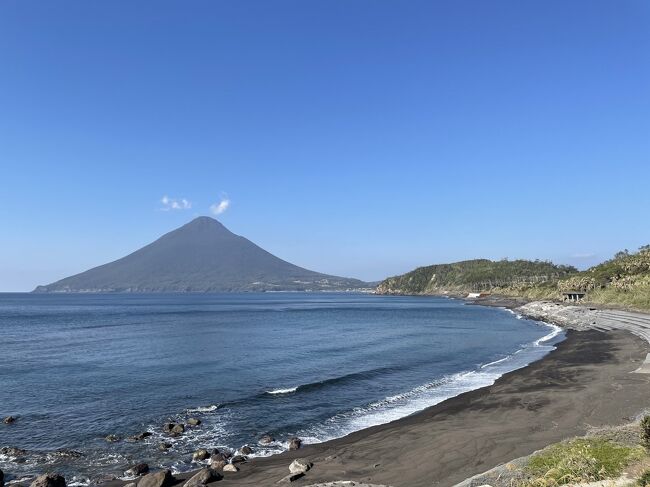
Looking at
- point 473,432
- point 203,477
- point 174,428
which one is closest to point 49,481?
point 203,477

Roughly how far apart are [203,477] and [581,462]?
12.7 metres

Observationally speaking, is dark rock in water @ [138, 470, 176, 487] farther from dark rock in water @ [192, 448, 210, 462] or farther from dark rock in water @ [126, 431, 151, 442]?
dark rock in water @ [126, 431, 151, 442]

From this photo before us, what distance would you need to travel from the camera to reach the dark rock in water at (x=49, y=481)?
16297 millimetres

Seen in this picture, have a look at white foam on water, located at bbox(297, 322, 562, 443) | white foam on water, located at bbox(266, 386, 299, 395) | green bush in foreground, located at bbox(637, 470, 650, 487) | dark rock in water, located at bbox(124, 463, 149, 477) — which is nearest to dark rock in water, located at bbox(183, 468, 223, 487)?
dark rock in water, located at bbox(124, 463, 149, 477)

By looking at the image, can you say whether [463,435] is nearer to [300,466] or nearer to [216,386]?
[300,466]

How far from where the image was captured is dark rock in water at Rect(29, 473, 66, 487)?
16297 mm

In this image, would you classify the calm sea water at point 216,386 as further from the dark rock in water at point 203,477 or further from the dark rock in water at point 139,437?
the dark rock in water at point 203,477

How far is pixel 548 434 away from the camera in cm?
1991

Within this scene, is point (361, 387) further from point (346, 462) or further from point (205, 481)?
point (205, 481)

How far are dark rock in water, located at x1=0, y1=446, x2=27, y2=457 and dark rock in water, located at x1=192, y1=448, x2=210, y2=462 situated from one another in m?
7.99

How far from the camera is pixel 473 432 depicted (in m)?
20.7

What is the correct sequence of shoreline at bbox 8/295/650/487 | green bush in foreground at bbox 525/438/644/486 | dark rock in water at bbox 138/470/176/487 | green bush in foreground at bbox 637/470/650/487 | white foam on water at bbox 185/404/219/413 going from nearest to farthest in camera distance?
green bush in foreground at bbox 637/470/650/487 → green bush in foreground at bbox 525/438/644/486 → dark rock in water at bbox 138/470/176/487 → shoreline at bbox 8/295/650/487 → white foam on water at bbox 185/404/219/413

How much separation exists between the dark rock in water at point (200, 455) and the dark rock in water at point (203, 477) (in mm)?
2284

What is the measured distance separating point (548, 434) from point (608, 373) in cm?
1620
